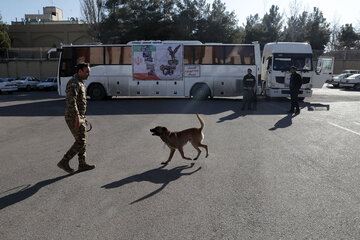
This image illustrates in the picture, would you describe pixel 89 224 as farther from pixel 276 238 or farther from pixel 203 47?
pixel 203 47

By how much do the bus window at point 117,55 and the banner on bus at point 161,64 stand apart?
1.41ft

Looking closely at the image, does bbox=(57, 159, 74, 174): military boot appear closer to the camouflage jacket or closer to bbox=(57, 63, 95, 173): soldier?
bbox=(57, 63, 95, 173): soldier

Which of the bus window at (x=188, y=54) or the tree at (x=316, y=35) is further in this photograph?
the tree at (x=316, y=35)

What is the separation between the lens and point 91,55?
17.8 meters

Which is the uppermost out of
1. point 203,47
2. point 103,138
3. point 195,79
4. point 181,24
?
point 181,24

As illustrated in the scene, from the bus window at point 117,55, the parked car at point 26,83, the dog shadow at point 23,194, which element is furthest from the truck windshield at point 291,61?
the parked car at point 26,83

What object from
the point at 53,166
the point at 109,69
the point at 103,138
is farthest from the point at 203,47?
the point at 53,166

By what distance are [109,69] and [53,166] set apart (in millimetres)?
12590

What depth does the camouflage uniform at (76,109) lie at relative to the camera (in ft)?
16.3

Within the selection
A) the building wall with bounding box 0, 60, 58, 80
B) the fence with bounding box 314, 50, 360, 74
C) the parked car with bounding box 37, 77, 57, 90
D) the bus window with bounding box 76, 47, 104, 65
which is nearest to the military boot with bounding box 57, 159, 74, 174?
the bus window with bounding box 76, 47, 104, 65

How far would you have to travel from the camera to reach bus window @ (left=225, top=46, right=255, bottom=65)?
17086 millimetres

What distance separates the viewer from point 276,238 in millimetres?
3189

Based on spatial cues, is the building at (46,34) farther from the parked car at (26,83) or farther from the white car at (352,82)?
the white car at (352,82)

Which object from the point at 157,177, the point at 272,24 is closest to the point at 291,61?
the point at 157,177
